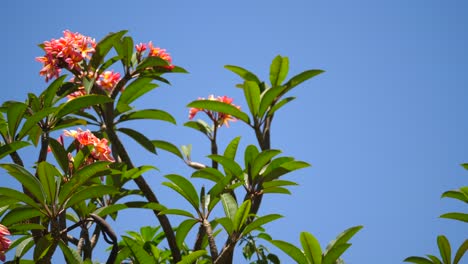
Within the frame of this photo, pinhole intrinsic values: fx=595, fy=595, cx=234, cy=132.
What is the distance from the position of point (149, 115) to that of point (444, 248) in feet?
4.71

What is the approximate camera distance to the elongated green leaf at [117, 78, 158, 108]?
8.60ft

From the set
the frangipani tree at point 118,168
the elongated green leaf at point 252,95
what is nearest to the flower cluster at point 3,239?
the frangipani tree at point 118,168

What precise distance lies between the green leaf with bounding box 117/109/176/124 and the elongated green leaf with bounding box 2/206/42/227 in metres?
0.73

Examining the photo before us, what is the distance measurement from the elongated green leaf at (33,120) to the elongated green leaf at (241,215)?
763 millimetres

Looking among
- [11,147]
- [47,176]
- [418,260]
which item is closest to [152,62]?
[11,147]

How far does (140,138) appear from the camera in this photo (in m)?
2.61

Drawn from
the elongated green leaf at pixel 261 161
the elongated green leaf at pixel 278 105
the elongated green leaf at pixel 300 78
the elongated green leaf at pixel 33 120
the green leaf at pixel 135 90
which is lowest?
the elongated green leaf at pixel 261 161

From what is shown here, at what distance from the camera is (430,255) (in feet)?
8.80

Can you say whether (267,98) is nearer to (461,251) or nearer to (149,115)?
(149,115)

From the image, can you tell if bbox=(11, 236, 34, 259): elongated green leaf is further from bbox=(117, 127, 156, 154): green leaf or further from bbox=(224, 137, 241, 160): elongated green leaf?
bbox=(224, 137, 241, 160): elongated green leaf

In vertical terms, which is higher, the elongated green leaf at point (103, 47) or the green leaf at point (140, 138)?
the elongated green leaf at point (103, 47)

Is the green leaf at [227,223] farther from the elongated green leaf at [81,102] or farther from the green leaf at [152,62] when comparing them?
the green leaf at [152,62]

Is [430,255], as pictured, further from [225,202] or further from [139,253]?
[139,253]

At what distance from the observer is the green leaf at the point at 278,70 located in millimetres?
2695
